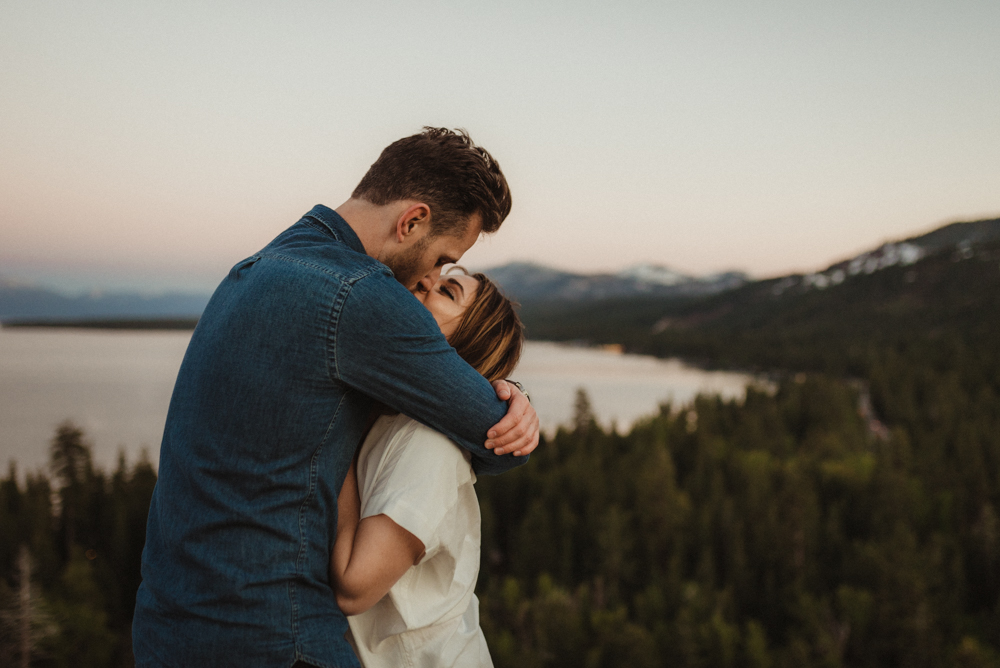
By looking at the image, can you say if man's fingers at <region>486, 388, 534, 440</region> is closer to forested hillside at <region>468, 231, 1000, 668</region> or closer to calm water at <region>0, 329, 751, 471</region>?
forested hillside at <region>468, 231, 1000, 668</region>

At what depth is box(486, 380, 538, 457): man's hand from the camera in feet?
6.29

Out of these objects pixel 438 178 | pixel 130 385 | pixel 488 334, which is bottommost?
pixel 130 385

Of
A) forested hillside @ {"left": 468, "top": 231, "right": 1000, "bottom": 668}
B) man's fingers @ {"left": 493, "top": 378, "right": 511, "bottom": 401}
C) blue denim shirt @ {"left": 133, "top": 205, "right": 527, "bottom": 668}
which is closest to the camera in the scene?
blue denim shirt @ {"left": 133, "top": 205, "right": 527, "bottom": 668}

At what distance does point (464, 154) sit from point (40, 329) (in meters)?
162

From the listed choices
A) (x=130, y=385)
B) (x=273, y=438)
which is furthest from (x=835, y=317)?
(x=273, y=438)

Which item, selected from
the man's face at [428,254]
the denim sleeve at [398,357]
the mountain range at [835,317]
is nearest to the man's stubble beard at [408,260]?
the man's face at [428,254]

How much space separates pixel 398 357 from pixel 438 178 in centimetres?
57

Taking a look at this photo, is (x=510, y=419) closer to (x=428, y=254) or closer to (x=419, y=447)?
(x=419, y=447)

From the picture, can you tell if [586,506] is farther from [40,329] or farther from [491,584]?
[40,329]

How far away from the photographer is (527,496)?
1609 inches

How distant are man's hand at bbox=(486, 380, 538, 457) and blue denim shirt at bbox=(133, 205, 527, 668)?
0.81 feet

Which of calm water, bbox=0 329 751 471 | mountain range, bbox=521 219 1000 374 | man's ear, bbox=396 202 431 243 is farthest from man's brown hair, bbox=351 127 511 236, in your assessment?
mountain range, bbox=521 219 1000 374

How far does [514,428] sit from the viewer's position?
1952mm

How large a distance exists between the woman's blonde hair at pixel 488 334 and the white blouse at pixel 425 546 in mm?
435
